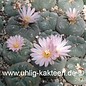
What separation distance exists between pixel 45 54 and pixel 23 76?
22 centimetres

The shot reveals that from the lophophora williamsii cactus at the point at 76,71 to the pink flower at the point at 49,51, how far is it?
0.72ft

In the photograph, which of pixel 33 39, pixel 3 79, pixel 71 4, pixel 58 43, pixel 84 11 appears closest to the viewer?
pixel 58 43

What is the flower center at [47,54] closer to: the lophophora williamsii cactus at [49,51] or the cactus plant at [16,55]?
the lophophora williamsii cactus at [49,51]

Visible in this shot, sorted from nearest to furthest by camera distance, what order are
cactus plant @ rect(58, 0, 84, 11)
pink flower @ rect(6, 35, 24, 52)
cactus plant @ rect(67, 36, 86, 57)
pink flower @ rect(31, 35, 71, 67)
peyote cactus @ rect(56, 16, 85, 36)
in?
pink flower @ rect(31, 35, 71, 67), pink flower @ rect(6, 35, 24, 52), cactus plant @ rect(67, 36, 86, 57), peyote cactus @ rect(56, 16, 85, 36), cactus plant @ rect(58, 0, 84, 11)

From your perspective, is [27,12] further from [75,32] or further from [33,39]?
[75,32]

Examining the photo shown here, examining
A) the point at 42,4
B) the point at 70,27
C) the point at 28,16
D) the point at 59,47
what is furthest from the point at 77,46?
the point at 42,4

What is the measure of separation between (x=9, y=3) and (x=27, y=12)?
0.41m

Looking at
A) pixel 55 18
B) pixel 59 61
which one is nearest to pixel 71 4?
pixel 55 18

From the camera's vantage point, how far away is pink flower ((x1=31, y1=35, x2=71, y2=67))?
224cm

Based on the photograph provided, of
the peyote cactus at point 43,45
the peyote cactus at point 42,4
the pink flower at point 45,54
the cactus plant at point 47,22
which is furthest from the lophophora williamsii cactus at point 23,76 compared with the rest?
the peyote cactus at point 42,4

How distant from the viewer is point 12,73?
2328 millimetres

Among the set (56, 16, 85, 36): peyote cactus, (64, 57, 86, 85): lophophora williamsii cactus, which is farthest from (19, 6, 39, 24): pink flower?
(64, 57, 86, 85): lophophora williamsii cactus

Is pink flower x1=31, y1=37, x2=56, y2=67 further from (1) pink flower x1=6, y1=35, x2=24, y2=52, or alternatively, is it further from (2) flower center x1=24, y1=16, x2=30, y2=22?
(2) flower center x1=24, y1=16, x2=30, y2=22

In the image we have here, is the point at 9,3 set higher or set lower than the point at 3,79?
higher
